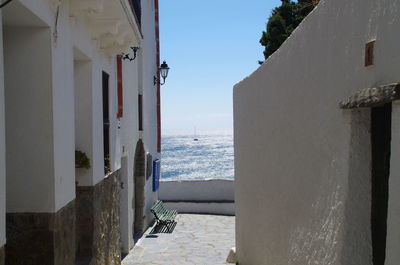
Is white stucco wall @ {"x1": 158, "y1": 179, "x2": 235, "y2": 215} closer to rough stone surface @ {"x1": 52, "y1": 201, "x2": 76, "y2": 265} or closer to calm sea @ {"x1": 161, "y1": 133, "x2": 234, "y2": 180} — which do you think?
rough stone surface @ {"x1": 52, "y1": 201, "x2": 76, "y2": 265}

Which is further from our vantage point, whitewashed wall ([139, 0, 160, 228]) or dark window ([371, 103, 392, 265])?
whitewashed wall ([139, 0, 160, 228])

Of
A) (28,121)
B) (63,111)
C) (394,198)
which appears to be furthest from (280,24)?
(394,198)

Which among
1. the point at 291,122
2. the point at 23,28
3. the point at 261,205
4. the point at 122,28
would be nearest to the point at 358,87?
the point at 291,122

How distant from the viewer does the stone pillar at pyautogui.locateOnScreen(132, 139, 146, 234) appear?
12945 millimetres

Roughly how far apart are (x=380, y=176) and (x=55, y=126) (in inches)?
111

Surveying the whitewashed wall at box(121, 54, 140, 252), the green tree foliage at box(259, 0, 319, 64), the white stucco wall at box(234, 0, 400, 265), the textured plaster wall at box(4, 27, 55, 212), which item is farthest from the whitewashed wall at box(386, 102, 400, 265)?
the green tree foliage at box(259, 0, 319, 64)

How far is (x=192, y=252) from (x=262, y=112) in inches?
233

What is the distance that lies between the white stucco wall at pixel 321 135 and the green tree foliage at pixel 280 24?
324 inches

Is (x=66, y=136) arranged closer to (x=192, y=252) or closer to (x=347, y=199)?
(x=347, y=199)

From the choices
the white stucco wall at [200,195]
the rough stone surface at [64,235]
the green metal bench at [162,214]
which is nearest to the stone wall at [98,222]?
the rough stone surface at [64,235]

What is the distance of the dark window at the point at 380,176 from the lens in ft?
9.25

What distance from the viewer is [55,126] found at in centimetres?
429

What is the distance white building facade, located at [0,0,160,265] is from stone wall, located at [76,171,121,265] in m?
0.01

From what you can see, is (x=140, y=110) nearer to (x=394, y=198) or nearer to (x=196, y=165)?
(x=394, y=198)
